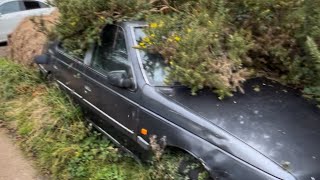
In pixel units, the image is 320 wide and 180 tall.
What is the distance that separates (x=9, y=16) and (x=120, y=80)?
31.5 feet

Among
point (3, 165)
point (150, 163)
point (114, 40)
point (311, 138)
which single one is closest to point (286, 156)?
point (311, 138)

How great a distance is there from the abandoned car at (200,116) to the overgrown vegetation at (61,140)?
18 centimetres

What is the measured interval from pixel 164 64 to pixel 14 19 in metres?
9.62

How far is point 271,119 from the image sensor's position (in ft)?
11.8

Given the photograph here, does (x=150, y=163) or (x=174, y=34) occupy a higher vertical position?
(x=174, y=34)

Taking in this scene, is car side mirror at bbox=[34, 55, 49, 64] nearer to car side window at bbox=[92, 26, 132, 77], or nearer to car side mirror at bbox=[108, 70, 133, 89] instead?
car side window at bbox=[92, 26, 132, 77]

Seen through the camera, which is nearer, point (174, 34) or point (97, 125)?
point (174, 34)

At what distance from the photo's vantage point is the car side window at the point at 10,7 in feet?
42.2

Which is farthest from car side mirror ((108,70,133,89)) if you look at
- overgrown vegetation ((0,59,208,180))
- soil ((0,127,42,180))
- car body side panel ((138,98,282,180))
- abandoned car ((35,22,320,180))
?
soil ((0,127,42,180))

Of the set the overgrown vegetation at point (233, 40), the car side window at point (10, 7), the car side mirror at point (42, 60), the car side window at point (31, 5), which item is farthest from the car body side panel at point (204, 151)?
the car side window at point (31, 5)

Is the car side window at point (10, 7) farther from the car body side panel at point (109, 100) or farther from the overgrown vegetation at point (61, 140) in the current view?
the car body side panel at point (109, 100)

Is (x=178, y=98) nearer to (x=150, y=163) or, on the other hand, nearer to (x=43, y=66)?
(x=150, y=163)

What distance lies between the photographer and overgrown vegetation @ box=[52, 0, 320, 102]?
3930 mm

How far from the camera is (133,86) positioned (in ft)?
13.7
